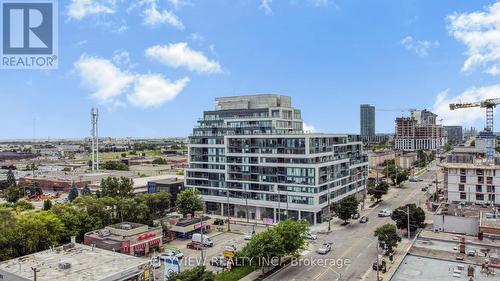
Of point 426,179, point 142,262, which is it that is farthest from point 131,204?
point 426,179

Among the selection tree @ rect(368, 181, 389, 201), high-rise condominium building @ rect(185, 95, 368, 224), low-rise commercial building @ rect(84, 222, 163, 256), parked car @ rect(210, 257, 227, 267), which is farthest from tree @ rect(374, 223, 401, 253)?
tree @ rect(368, 181, 389, 201)

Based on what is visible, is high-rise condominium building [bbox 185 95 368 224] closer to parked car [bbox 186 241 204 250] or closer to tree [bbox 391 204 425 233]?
tree [bbox 391 204 425 233]

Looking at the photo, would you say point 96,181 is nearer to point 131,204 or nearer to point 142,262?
point 131,204

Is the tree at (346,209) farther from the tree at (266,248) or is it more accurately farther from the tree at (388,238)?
the tree at (266,248)

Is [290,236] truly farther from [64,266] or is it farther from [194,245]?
[64,266]

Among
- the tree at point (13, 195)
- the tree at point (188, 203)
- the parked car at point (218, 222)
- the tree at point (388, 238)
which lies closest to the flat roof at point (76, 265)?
the tree at point (388, 238)

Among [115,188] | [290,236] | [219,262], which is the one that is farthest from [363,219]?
[115,188]
